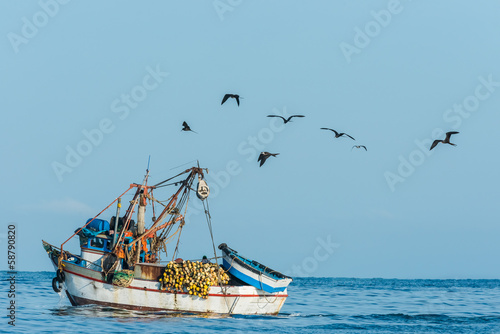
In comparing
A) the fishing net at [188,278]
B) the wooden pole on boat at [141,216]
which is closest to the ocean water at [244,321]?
the fishing net at [188,278]

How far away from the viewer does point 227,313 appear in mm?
32406

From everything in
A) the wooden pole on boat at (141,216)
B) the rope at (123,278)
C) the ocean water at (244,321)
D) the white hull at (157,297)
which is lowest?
the ocean water at (244,321)

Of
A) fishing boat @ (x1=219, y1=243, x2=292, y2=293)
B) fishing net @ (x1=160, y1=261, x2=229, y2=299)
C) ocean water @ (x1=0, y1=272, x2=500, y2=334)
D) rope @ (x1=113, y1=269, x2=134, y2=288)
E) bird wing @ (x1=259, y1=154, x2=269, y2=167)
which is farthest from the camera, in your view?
fishing boat @ (x1=219, y1=243, x2=292, y2=293)

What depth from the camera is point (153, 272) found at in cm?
3228

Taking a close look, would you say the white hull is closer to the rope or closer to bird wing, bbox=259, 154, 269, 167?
the rope

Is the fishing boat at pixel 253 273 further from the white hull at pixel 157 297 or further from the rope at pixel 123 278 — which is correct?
the rope at pixel 123 278

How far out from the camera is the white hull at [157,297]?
32.0 meters

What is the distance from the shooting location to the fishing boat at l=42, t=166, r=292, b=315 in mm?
31984

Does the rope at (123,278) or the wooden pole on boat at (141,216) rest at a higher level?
the wooden pole on boat at (141,216)

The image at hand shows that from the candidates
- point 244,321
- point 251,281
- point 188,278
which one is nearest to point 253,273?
point 251,281

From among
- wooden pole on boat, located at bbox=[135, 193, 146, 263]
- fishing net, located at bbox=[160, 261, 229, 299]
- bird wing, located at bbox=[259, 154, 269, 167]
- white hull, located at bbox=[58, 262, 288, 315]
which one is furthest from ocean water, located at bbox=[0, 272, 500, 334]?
bird wing, located at bbox=[259, 154, 269, 167]

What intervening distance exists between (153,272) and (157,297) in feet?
3.99

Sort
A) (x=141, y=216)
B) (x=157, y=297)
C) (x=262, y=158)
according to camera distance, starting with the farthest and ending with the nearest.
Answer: (x=141, y=216)
(x=157, y=297)
(x=262, y=158)

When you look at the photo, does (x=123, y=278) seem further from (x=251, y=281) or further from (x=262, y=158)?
(x=262, y=158)
